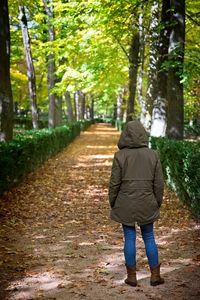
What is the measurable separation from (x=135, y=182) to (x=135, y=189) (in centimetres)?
8

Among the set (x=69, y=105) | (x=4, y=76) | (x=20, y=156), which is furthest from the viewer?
(x=69, y=105)

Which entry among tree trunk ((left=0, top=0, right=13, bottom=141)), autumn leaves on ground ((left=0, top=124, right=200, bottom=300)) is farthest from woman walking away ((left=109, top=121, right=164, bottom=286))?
tree trunk ((left=0, top=0, right=13, bottom=141))

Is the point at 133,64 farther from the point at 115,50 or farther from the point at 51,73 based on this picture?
the point at 51,73

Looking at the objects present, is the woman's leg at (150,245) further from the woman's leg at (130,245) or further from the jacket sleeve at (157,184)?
the jacket sleeve at (157,184)

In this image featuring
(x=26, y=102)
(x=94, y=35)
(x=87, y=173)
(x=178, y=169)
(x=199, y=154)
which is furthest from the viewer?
(x=26, y=102)

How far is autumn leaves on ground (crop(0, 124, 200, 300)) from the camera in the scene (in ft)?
16.3

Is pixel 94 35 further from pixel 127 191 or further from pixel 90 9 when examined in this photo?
pixel 127 191

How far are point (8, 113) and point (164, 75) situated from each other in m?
6.40

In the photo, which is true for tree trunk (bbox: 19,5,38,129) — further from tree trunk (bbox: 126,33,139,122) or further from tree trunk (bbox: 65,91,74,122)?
tree trunk (bbox: 65,91,74,122)

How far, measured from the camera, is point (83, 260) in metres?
6.07

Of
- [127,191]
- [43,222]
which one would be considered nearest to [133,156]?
[127,191]

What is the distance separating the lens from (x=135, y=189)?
486cm

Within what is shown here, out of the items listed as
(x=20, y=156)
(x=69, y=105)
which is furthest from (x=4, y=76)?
(x=69, y=105)

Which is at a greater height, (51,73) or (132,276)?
(51,73)
